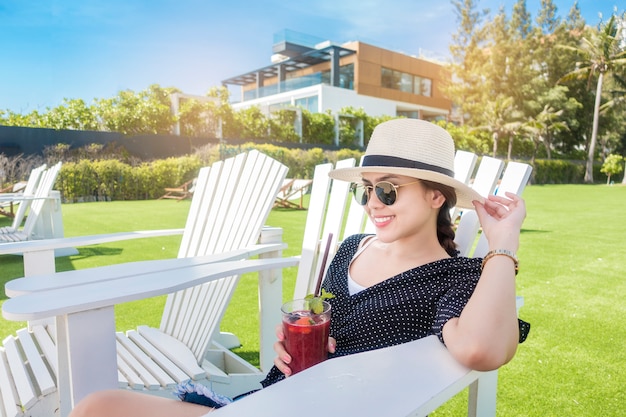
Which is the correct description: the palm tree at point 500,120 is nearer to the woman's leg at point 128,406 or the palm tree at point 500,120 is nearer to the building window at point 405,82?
the building window at point 405,82

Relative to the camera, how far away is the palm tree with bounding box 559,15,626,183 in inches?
1191

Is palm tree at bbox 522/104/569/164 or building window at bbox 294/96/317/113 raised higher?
building window at bbox 294/96/317/113

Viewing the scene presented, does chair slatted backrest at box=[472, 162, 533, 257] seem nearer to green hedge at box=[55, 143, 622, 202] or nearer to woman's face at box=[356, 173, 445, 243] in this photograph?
woman's face at box=[356, 173, 445, 243]

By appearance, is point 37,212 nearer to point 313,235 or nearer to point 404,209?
point 313,235

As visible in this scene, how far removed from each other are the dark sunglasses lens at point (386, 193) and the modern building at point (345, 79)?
93.5 ft

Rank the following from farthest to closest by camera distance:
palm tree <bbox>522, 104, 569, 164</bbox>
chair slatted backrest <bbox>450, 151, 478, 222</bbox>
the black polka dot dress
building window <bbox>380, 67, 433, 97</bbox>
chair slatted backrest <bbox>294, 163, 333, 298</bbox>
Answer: building window <bbox>380, 67, 433, 97</bbox>, palm tree <bbox>522, 104, 569, 164</bbox>, chair slatted backrest <bbox>294, 163, 333, 298</bbox>, chair slatted backrest <bbox>450, 151, 478, 222</bbox>, the black polka dot dress

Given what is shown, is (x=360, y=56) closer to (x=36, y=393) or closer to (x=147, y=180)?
(x=147, y=180)

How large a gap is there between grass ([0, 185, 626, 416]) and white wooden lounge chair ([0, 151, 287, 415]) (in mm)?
859

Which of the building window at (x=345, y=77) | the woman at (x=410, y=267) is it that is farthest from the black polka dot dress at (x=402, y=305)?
the building window at (x=345, y=77)

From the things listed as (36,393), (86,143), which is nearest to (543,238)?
(36,393)

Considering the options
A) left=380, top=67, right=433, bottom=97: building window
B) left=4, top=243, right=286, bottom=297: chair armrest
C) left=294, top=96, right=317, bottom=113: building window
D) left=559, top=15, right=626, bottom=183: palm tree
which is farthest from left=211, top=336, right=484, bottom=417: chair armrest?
left=380, top=67, right=433, bottom=97: building window

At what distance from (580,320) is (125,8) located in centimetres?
9624

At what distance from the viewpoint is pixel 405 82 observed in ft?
119

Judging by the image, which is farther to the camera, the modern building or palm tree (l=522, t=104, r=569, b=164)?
the modern building
